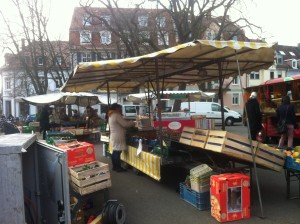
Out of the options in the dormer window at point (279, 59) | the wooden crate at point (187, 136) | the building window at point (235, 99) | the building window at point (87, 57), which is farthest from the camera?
the dormer window at point (279, 59)

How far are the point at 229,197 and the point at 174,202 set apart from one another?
1244mm

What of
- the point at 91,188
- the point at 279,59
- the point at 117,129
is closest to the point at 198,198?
the point at 91,188

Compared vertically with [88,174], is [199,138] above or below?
above

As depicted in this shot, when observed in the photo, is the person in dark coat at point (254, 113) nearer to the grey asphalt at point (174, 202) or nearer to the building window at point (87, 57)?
the grey asphalt at point (174, 202)

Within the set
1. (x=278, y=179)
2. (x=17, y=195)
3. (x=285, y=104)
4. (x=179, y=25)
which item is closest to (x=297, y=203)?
(x=278, y=179)

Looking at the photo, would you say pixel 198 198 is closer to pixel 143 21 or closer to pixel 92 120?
pixel 92 120

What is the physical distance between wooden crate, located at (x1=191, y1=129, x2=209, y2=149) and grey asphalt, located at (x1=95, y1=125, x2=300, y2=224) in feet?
3.47

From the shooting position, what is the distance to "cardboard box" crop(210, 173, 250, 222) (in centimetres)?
495

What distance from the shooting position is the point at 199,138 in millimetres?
6129

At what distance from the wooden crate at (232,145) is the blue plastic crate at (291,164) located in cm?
59

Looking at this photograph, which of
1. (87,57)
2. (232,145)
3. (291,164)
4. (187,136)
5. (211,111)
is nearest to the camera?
(232,145)

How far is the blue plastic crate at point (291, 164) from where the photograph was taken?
17.3ft

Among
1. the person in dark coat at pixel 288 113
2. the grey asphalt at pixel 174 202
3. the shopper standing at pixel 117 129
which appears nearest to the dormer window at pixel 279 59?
the person in dark coat at pixel 288 113

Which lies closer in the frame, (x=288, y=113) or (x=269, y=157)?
(x=269, y=157)
